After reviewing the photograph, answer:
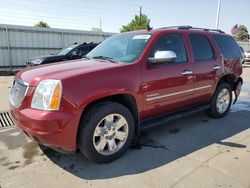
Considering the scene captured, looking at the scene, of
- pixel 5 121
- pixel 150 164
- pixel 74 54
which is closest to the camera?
pixel 150 164

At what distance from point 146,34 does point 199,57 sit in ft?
4.07

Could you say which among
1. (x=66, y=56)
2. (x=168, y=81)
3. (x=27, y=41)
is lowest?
(x=168, y=81)

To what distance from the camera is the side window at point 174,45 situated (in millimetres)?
4114

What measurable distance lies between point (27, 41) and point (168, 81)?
1298 centimetres

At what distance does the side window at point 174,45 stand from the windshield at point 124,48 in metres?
0.24

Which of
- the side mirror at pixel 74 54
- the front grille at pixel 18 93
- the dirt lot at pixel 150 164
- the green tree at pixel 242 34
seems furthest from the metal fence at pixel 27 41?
the green tree at pixel 242 34

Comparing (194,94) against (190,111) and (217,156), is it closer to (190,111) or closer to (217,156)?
(190,111)

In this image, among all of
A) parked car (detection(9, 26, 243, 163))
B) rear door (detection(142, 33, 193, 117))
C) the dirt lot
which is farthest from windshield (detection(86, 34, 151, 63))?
the dirt lot

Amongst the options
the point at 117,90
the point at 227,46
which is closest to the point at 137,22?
the point at 227,46

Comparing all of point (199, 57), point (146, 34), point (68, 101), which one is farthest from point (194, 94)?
point (68, 101)

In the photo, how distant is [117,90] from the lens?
3377mm

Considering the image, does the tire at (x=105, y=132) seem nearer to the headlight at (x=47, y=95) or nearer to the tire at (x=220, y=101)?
the headlight at (x=47, y=95)

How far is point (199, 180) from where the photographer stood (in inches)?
121

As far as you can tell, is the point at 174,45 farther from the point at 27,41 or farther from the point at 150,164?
the point at 27,41
